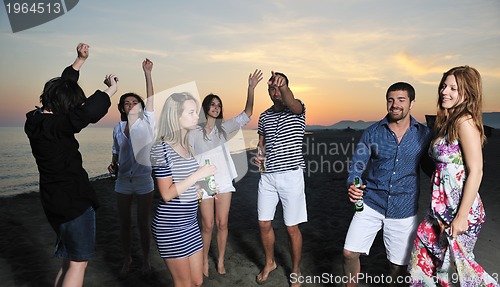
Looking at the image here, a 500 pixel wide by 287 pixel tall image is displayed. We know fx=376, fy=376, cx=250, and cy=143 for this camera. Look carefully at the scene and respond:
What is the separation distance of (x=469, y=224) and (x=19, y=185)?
78.3 ft

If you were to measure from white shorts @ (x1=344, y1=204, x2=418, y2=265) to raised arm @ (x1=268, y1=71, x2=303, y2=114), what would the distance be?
59.8 inches

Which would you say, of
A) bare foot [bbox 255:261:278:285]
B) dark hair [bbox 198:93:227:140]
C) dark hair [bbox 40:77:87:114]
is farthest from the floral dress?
dark hair [bbox 40:77:87:114]

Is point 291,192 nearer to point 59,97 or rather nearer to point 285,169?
point 285,169

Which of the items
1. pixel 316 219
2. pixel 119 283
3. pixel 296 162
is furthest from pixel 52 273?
pixel 316 219

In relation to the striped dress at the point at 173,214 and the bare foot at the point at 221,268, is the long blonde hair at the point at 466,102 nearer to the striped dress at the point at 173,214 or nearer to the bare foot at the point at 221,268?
the striped dress at the point at 173,214

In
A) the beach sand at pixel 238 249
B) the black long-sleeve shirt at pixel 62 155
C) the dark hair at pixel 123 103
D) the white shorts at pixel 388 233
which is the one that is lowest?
the beach sand at pixel 238 249

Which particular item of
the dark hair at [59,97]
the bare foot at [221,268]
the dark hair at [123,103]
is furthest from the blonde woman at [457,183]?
the dark hair at [123,103]

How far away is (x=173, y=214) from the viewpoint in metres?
3.11

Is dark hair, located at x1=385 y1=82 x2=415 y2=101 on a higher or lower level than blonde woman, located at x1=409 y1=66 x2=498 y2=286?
higher

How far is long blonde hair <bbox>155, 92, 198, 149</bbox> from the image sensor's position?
10.3 ft

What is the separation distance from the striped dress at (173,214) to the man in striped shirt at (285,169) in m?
1.83

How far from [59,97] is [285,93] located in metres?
2.51

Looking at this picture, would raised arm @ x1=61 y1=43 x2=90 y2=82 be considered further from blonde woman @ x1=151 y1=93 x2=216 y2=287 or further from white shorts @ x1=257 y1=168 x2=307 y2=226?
white shorts @ x1=257 y1=168 x2=307 y2=226

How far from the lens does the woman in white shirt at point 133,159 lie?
15.4 ft
